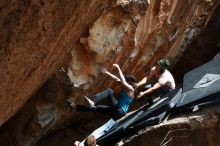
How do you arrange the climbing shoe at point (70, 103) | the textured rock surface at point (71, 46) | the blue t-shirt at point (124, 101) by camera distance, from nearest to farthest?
the textured rock surface at point (71, 46)
the blue t-shirt at point (124, 101)
the climbing shoe at point (70, 103)

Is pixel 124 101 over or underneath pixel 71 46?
underneath

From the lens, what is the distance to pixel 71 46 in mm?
7117

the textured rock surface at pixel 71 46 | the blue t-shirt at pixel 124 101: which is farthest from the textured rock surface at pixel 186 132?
the textured rock surface at pixel 71 46

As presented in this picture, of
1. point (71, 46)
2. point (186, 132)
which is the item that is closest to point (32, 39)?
point (71, 46)

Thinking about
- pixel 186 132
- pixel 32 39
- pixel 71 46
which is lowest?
pixel 186 132

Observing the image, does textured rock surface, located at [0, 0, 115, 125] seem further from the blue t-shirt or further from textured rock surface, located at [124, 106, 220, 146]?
textured rock surface, located at [124, 106, 220, 146]

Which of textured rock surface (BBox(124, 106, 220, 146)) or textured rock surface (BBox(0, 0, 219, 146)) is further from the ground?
textured rock surface (BBox(0, 0, 219, 146))

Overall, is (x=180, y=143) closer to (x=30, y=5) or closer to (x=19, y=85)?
(x=19, y=85)

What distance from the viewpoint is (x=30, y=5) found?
511 cm

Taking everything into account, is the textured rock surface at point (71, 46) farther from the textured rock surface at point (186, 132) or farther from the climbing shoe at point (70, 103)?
the textured rock surface at point (186, 132)

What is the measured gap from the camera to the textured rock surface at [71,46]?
547cm

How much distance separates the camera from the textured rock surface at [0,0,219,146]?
17.9ft

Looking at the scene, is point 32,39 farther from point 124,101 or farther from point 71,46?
point 124,101

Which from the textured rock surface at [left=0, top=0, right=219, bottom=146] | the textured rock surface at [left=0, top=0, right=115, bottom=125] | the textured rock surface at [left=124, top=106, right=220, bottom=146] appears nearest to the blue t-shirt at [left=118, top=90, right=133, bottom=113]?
the textured rock surface at [left=124, top=106, right=220, bottom=146]
